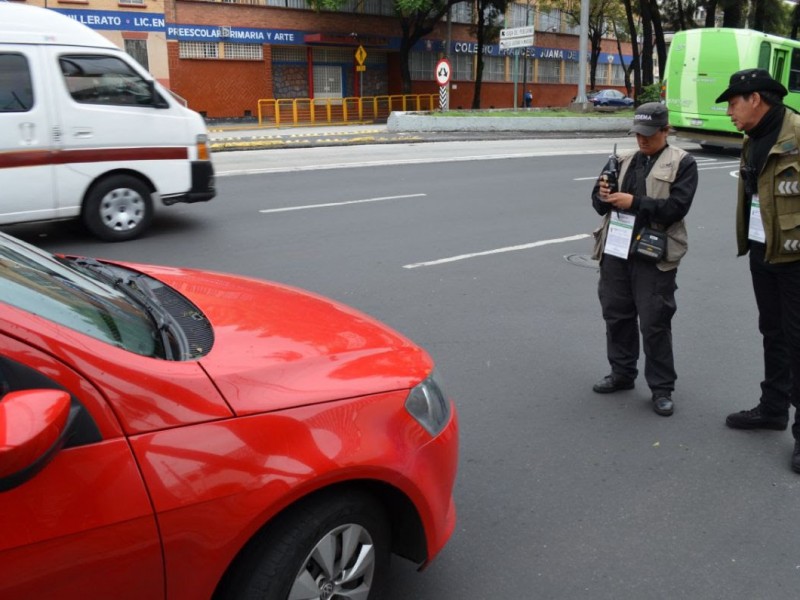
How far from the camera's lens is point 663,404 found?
438 cm

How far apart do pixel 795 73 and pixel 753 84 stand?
21943 millimetres

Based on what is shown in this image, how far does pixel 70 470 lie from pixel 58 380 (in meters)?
0.22

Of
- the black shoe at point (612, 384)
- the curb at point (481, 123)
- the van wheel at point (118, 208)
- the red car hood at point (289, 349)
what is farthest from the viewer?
the curb at point (481, 123)

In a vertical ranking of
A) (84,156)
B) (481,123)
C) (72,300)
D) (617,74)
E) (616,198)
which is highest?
(617,74)

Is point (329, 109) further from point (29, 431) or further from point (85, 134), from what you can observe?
point (29, 431)

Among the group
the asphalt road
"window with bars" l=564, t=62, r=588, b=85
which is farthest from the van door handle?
"window with bars" l=564, t=62, r=588, b=85

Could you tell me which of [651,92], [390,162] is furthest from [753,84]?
[651,92]

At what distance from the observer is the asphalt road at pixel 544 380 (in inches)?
119

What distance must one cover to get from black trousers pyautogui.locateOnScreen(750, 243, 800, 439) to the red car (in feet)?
6.58

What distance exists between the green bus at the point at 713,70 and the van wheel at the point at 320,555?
20.2m

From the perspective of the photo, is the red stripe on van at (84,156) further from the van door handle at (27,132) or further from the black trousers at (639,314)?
the black trousers at (639,314)

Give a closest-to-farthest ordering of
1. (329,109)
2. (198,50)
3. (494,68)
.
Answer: (198,50)
(329,109)
(494,68)

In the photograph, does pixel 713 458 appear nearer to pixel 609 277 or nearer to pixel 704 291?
pixel 609 277

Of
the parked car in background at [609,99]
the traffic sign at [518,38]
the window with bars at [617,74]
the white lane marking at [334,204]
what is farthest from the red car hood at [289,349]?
the window with bars at [617,74]
